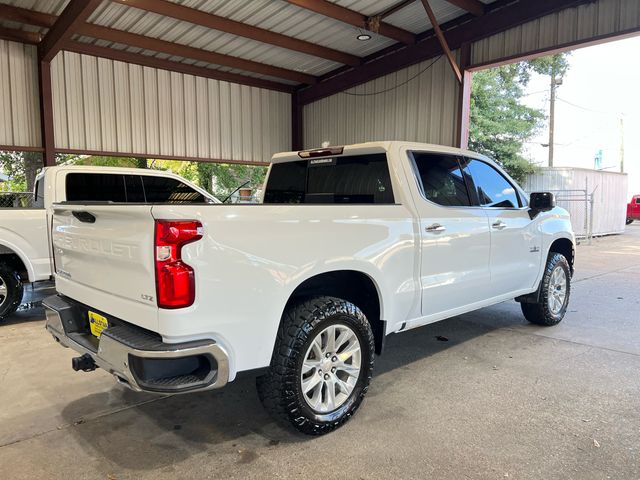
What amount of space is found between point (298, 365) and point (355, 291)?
817 millimetres

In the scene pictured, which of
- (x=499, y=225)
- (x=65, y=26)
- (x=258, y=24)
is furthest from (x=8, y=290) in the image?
(x=258, y=24)

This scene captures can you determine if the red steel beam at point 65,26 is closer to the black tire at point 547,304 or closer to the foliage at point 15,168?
the black tire at point 547,304

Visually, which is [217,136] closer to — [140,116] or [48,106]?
[140,116]

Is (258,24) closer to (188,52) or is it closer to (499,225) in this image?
(188,52)

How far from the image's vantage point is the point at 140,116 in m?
11.8

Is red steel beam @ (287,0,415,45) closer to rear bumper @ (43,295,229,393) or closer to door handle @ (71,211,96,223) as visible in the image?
door handle @ (71,211,96,223)

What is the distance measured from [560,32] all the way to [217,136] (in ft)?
28.8

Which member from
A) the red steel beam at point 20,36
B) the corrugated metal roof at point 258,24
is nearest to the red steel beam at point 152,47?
the corrugated metal roof at point 258,24

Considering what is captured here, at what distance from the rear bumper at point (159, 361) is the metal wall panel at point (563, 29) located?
8.93 m

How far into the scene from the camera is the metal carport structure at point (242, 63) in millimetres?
9016

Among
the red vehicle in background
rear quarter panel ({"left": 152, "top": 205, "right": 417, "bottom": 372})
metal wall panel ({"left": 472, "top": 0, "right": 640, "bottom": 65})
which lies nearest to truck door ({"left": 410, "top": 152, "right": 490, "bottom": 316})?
rear quarter panel ({"left": 152, "top": 205, "right": 417, "bottom": 372})

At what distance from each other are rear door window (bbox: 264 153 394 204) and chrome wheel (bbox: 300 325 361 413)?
46.3 inches

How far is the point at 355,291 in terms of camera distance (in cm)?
331

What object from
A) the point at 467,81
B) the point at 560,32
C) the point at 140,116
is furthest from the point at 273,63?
the point at 560,32
